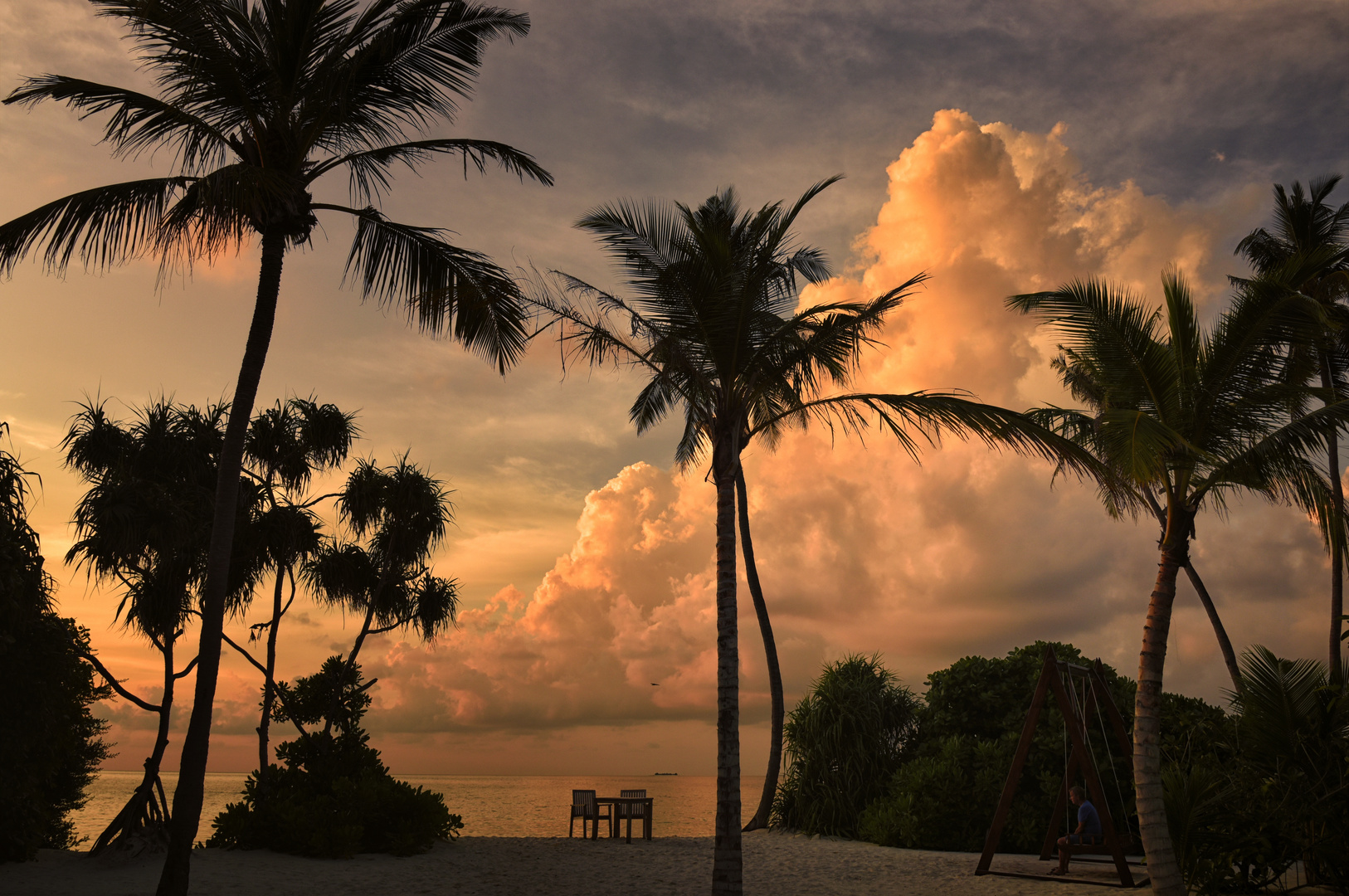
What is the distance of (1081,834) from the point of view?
11617 millimetres

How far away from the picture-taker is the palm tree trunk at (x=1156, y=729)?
9633 mm

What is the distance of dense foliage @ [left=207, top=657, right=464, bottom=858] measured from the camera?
43.5ft

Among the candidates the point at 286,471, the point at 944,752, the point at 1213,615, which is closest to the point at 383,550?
the point at 286,471

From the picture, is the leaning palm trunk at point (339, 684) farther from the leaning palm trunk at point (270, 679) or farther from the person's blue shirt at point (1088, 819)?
the person's blue shirt at point (1088, 819)

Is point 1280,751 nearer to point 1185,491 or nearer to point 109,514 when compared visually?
point 1185,491

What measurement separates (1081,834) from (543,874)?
280 inches

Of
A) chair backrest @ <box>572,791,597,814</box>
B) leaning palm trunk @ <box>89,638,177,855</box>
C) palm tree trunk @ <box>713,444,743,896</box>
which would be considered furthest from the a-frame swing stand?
leaning palm trunk @ <box>89,638,177,855</box>

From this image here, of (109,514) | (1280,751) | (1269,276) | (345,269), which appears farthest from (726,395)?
(109,514)

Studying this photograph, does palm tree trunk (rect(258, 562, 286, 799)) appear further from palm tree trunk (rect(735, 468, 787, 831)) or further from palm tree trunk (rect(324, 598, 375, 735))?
palm tree trunk (rect(735, 468, 787, 831))

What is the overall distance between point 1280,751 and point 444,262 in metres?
11.2

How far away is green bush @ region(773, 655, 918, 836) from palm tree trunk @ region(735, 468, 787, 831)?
20 centimetres

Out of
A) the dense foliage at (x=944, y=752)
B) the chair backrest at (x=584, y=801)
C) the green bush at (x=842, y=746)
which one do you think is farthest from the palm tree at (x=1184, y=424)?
the chair backrest at (x=584, y=801)

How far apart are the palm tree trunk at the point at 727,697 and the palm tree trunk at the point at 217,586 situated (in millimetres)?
5077

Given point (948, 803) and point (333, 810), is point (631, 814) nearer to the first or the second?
point (333, 810)
